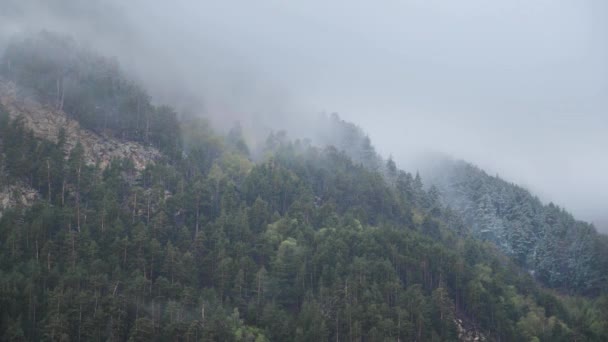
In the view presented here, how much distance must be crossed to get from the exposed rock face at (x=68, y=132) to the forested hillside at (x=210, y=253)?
2.78 metres

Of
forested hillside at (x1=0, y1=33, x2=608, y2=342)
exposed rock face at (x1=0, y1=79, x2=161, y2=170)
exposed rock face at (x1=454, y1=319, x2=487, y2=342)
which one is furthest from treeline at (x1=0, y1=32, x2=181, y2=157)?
exposed rock face at (x1=454, y1=319, x2=487, y2=342)

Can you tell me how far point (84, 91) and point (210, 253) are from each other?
197 feet

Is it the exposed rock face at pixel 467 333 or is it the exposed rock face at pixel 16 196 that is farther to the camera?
the exposed rock face at pixel 467 333

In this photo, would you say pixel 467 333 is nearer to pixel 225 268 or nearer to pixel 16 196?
pixel 225 268

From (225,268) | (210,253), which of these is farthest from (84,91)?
(225,268)

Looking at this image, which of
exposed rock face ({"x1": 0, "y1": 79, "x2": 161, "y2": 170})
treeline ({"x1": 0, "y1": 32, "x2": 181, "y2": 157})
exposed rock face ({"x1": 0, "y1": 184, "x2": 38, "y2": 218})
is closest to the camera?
exposed rock face ({"x1": 0, "y1": 184, "x2": 38, "y2": 218})

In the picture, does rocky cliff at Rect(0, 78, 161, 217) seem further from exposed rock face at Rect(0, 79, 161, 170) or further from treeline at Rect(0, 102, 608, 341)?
treeline at Rect(0, 102, 608, 341)

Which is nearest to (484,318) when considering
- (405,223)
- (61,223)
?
(405,223)

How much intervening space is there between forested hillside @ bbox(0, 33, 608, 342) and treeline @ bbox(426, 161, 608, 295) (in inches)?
722

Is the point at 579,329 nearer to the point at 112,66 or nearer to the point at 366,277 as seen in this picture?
the point at 366,277

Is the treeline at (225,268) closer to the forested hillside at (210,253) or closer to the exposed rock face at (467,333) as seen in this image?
the forested hillside at (210,253)

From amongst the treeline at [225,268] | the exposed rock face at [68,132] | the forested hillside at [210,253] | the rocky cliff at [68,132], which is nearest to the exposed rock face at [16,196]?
the forested hillside at [210,253]

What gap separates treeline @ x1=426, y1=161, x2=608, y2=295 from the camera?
146 meters

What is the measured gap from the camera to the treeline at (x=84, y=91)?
134 meters
